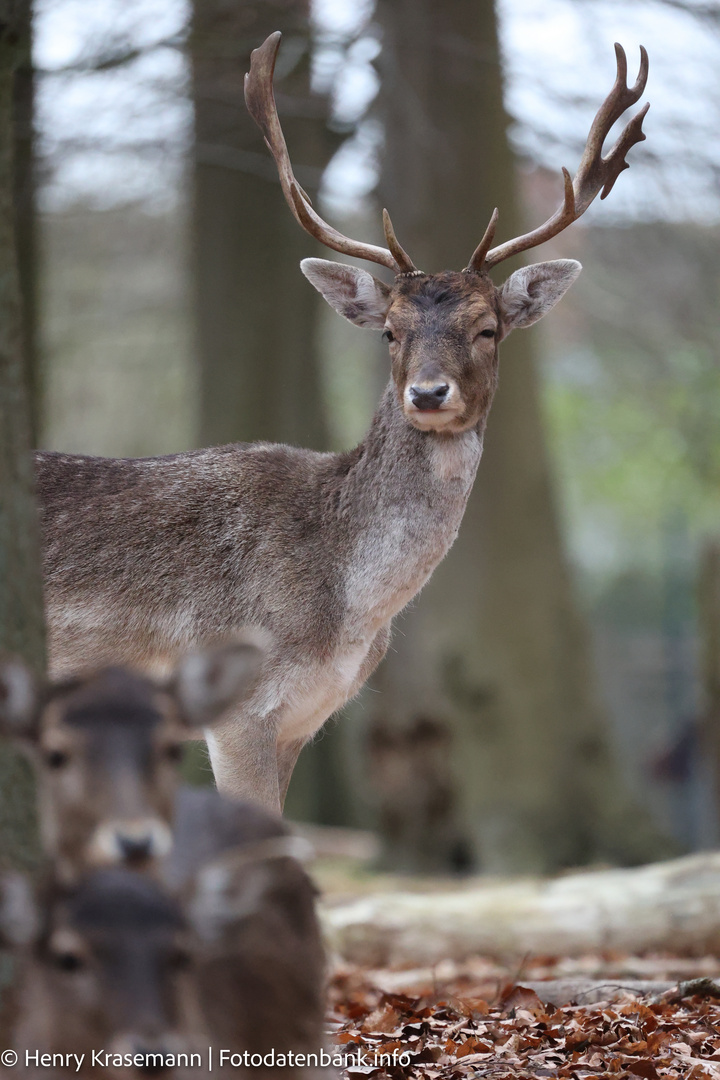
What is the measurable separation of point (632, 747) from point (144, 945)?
17495 millimetres

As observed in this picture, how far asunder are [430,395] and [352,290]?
1036mm

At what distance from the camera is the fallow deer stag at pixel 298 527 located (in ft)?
21.4

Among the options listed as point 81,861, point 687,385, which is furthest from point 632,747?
point 81,861

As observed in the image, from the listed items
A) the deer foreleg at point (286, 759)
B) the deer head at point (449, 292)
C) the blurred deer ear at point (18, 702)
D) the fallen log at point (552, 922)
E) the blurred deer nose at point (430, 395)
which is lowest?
the fallen log at point (552, 922)

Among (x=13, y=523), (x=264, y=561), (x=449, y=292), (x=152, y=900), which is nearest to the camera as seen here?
(x=152, y=900)

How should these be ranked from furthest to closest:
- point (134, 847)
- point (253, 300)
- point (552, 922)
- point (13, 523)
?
point (253, 300)
point (552, 922)
point (13, 523)
point (134, 847)

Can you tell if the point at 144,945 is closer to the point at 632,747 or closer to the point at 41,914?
the point at 41,914

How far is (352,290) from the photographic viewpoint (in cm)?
714

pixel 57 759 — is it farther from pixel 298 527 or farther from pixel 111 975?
pixel 298 527

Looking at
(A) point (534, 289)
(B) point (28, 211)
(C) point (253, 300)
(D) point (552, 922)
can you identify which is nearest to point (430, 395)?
(A) point (534, 289)

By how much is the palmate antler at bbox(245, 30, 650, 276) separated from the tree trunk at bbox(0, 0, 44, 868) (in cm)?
196

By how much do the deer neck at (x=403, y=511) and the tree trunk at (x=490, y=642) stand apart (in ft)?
18.9

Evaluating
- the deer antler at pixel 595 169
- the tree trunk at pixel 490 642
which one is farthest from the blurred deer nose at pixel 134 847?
the tree trunk at pixel 490 642

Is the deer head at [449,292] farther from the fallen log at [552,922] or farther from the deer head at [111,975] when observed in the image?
the fallen log at [552,922]
